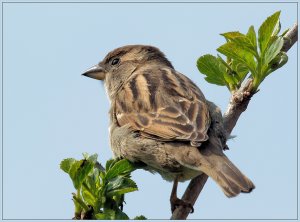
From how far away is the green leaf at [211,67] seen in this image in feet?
14.9

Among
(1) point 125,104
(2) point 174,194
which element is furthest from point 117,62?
(2) point 174,194

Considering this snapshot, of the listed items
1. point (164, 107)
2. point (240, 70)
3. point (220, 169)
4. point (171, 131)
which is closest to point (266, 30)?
point (240, 70)

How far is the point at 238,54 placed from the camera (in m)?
4.27

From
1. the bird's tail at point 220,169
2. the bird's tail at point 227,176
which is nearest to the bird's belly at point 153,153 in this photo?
the bird's tail at point 220,169

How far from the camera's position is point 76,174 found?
12.6 feet

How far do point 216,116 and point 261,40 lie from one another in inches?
46.7

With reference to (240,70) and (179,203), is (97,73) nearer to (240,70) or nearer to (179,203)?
(240,70)

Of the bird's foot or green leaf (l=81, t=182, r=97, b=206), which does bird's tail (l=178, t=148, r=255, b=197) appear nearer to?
the bird's foot

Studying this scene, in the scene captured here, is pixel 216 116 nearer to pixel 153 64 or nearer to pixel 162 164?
pixel 162 164

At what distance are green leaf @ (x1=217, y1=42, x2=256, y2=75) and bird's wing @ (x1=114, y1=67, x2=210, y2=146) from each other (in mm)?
737

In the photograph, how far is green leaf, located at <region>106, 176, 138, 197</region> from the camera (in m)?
3.90

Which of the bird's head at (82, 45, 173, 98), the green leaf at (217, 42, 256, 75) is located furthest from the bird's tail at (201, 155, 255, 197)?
the bird's head at (82, 45, 173, 98)

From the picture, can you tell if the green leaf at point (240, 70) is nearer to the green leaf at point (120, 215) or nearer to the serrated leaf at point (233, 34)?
the serrated leaf at point (233, 34)

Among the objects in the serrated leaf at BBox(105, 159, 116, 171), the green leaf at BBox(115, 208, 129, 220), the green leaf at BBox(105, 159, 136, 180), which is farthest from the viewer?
the serrated leaf at BBox(105, 159, 116, 171)
